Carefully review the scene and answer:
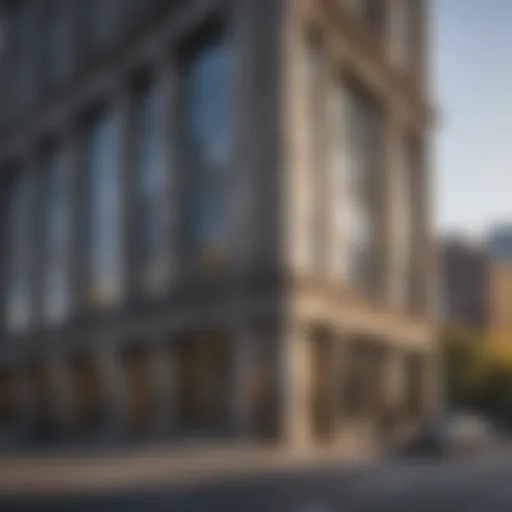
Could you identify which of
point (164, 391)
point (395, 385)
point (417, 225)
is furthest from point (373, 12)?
point (164, 391)

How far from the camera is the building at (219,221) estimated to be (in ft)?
104

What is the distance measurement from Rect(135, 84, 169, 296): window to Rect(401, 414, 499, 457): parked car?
52.2ft

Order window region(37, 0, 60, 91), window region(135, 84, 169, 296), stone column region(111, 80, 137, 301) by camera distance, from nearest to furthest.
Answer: window region(135, 84, 169, 296) < stone column region(111, 80, 137, 301) < window region(37, 0, 60, 91)

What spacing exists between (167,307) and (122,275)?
220 inches

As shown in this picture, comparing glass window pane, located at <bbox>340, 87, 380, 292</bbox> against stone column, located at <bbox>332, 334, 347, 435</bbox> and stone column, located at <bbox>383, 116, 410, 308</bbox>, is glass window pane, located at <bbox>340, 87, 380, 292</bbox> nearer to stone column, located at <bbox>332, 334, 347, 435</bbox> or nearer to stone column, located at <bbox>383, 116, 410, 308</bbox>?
stone column, located at <bbox>383, 116, 410, 308</bbox>

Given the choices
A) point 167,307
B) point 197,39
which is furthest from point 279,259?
point 197,39

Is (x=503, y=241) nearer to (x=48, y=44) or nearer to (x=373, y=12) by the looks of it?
(x=373, y=12)

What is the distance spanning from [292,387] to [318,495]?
16838mm

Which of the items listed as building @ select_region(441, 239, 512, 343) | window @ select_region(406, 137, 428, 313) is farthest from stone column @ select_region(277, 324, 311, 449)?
window @ select_region(406, 137, 428, 313)

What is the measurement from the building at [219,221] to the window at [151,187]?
0.42ft

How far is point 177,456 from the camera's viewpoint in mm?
25031

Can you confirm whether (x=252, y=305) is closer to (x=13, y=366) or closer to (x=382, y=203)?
(x=382, y=203)

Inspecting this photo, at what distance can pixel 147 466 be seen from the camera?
20.9 metres

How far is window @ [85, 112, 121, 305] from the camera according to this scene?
138 ft
